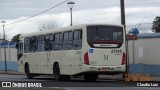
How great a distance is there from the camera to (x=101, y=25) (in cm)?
2772

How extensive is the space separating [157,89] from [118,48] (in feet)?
21.7

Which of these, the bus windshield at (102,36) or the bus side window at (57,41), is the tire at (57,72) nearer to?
the bus side window at (57,41)

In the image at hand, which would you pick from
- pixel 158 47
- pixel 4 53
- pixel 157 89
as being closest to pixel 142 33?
pixel 158 47

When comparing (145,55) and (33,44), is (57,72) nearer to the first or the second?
(33,44)

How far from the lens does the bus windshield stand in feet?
90.2

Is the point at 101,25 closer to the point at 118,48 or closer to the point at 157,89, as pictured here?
the point at 118,48

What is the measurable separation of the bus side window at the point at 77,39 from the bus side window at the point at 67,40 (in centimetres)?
40

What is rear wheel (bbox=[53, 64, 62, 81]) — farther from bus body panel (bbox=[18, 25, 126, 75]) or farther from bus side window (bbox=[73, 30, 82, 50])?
bus side window (bbox=[73, 30, 82, 50])

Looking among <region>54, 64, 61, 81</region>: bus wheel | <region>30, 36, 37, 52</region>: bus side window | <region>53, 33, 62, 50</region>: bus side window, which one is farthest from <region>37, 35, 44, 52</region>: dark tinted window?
<region>54, 64, 61, 81</region>: bus wheel

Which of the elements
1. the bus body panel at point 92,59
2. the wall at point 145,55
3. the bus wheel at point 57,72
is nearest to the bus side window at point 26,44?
the bus wheel at point 57,72

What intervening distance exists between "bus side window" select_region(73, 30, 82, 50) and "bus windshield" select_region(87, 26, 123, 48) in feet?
1.92

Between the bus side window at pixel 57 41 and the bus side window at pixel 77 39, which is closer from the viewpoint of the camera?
the bus side window at pixel 77 39

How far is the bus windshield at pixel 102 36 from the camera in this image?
90.2ft

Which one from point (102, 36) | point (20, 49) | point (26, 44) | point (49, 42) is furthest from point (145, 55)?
point (20, 49)
